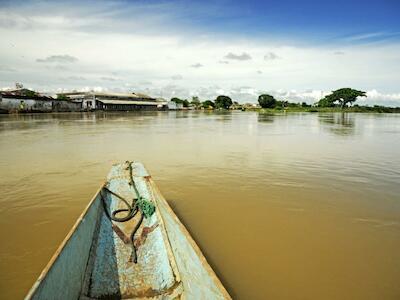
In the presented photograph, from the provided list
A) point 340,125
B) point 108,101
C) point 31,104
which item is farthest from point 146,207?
point 108,101

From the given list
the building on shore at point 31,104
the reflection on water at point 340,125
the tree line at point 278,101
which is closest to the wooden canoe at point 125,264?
the reflection on water at point 340,125

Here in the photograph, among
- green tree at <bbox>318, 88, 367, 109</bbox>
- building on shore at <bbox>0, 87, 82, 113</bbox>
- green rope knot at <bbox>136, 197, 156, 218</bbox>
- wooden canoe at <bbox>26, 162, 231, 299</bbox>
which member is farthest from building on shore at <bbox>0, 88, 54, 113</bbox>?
green tree at <bbox>318, 88, 367, 109</bbox>

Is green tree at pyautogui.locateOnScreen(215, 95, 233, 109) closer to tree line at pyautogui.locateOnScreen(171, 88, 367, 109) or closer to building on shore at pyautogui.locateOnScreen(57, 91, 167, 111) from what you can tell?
tree line at pyautogui.locateOnScreen(171, 88, 367, 109)

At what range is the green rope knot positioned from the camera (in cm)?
496

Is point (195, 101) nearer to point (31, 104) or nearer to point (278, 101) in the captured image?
point (278, 101)

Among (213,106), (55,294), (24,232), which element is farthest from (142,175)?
(213,106)

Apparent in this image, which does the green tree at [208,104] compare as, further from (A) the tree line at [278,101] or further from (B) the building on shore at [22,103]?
(B) the building on shore at [22,103]

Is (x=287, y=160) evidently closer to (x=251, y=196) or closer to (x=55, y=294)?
(x=251, y=196)

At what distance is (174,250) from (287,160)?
834 centimetres

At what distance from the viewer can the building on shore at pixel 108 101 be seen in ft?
189

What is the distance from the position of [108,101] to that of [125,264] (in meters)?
62.0

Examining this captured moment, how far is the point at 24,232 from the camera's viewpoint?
4957 mm

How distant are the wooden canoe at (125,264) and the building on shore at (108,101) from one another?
186ft

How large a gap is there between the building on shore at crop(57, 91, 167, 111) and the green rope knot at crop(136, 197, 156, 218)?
2212 inches
